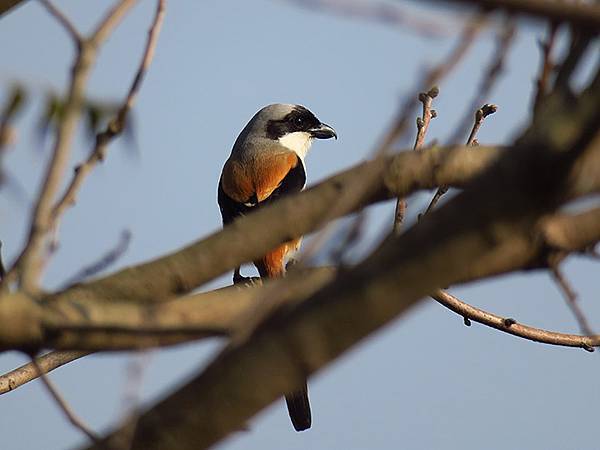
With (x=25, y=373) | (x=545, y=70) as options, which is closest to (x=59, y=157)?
(x=545, y=70)

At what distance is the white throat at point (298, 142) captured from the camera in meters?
8.38

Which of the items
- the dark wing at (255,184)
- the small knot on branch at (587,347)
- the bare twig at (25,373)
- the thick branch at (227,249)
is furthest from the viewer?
the dark wing at (255,184)

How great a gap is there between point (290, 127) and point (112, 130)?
6462 millimetres

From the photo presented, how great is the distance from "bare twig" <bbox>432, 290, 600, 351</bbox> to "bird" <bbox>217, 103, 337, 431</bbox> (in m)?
2.03

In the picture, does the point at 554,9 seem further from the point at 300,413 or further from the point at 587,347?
the point at 300,413

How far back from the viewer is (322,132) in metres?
8.67

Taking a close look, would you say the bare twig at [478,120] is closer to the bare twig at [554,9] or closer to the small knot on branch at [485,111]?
the small knot on branch at [485,111]

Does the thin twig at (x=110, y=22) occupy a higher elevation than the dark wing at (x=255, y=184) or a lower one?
higher

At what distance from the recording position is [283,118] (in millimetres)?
8656

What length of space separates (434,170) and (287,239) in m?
0.48

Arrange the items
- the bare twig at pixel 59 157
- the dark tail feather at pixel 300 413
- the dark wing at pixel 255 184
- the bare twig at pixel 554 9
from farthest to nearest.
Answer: the dark wing at pixel 255 184
the dark tail feather at pixel 300 413
the bare twig at pixel 59 157
the bare twig at pixel 554 9

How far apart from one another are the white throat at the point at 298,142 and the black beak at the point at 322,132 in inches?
2.1

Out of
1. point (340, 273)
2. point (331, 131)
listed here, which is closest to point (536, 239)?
point (340, 273)

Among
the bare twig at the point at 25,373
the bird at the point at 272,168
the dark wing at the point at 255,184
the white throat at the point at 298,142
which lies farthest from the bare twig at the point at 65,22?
the white throat at the point at 298,142
